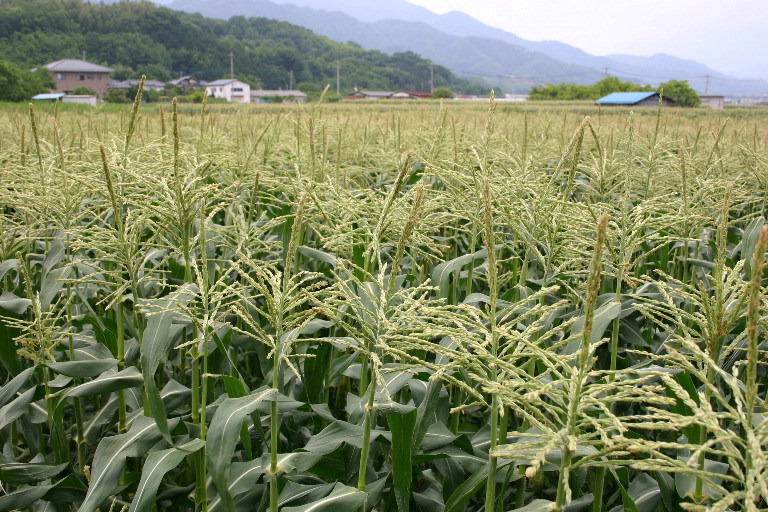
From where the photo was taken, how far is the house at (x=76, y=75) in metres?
77.1

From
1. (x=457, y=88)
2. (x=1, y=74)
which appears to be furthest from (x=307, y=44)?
(x=1, y=74)

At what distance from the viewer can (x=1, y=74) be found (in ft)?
124

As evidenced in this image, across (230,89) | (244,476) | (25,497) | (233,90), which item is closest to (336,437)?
(244,476)

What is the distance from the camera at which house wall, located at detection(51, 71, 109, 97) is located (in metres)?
77.6

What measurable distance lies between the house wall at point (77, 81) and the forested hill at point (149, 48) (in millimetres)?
5578

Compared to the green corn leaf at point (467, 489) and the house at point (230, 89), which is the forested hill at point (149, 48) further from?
the green corn leaf at point (467, 489)

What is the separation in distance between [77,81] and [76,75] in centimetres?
121

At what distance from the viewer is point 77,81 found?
78.2 meters

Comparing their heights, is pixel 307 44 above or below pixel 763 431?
above

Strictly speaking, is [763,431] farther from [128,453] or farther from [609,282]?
[609,282]

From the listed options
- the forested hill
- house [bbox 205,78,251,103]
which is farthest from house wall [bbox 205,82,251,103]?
the forested hill

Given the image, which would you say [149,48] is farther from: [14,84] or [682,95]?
[682,95]

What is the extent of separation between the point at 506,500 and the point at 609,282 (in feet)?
5.56

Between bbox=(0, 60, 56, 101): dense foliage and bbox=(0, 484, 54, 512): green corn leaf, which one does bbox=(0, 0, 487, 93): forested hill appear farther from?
bbox=(0, 484, 54, 512): green corn leaf
